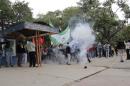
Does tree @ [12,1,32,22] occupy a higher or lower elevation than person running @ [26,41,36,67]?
higher

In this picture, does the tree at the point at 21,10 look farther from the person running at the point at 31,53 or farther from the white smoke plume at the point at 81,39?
the person running at the point at 31,53

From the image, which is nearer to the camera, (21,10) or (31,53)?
(31,53)

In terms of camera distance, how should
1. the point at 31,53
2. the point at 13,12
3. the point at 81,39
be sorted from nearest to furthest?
the point at 31,53 < the point at 81,39 < the point at 13,12

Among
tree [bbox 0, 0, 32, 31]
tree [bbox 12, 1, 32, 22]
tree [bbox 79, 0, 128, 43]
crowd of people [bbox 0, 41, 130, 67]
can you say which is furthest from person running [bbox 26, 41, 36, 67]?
tree [bbox 79, 0, 128, 43]

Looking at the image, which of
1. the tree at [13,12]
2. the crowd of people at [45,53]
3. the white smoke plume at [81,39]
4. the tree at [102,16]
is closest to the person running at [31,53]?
the crowd of people at [45,53]

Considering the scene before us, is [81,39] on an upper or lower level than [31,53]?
upper

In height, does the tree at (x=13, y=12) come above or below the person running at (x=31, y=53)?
above

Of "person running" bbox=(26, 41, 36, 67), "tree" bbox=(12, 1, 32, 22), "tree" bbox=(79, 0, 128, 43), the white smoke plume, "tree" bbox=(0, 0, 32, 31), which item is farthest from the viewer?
"tree" bbox=(79, 0, 128, 43)

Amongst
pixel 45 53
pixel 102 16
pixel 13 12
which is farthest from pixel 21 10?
pixel 45 53

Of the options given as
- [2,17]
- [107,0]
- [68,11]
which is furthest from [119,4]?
[68,11]

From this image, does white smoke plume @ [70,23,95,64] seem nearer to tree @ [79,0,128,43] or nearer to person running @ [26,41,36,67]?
person running @ [26,41,36,67]

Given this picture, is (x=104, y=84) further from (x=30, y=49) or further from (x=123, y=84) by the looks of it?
(x=30, y=49)

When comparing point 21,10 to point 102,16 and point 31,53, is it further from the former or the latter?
point 31,53

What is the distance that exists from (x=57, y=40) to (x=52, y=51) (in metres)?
1.40
